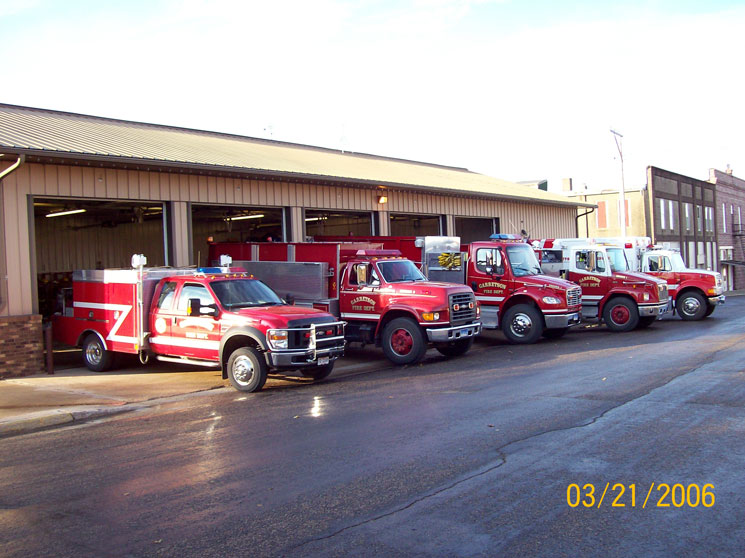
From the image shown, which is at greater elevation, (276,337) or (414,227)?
(414,227)

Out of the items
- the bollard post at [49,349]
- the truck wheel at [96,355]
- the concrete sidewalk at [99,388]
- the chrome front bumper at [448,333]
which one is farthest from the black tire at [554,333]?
the bollard post at [49,349]

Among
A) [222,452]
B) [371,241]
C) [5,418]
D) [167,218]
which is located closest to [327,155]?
[371,241]

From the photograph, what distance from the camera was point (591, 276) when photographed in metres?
20.9

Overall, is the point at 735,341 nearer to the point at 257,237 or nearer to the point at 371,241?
the point at 371,241

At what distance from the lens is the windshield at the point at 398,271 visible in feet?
50.9

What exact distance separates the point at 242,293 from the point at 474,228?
19.7 m

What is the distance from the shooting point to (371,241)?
64.3 ft

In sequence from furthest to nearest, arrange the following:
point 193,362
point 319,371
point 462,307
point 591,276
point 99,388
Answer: point 591,276 < point 462,307 < point 319,371 < point 193,362 < point 99,388

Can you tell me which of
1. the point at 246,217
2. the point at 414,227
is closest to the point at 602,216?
the point at 414,227

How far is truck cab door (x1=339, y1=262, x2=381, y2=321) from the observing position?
1534 cm

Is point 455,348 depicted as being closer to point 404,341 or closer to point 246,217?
point 404,341

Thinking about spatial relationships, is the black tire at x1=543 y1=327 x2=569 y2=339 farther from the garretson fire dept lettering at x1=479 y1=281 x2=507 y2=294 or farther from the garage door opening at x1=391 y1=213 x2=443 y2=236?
the garage door opening at x1=391 y1=213 x2=443 y2=236

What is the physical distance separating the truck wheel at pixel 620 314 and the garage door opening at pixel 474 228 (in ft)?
33.9

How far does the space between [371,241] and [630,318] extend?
312 inches
